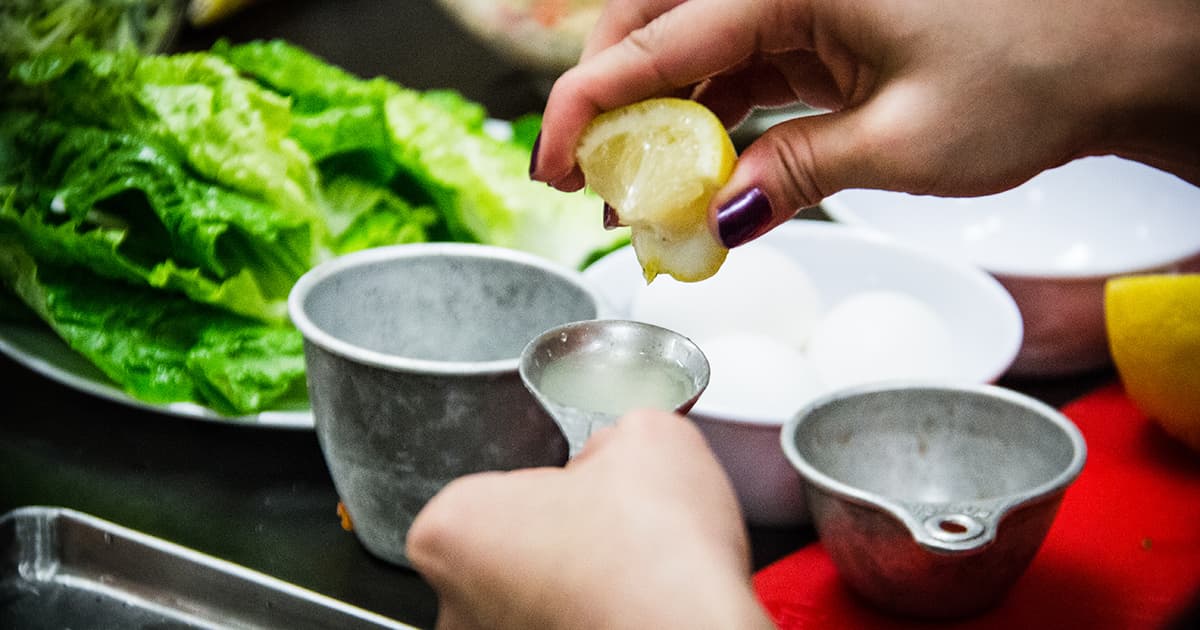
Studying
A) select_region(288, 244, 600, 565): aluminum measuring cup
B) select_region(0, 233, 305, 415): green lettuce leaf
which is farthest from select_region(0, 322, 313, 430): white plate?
select_region(288, 244, 600, 565): aluminum measuring cup

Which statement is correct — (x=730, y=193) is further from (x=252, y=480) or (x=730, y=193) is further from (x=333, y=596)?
(x=252, y=480)

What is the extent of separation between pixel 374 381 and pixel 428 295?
A: 0.63ft

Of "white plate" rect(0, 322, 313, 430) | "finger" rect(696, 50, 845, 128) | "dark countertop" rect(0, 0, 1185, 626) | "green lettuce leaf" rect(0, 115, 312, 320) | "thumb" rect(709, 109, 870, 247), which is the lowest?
"dark countertop" rect(0, 0, 1185, 626)

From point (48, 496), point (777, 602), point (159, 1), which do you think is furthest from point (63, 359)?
point (777, 602)

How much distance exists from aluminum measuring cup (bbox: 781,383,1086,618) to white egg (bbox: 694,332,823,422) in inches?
2.8

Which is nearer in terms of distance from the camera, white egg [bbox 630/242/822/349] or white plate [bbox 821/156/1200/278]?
white egg [bbox 630/242/822/349]

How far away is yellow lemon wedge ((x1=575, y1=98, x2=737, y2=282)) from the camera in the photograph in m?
0.84

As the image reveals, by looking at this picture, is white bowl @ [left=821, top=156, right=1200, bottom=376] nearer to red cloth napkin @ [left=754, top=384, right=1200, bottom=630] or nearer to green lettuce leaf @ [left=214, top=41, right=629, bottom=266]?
red cloth napkin @ [left=754, top=384, right=1200, bottom=630]

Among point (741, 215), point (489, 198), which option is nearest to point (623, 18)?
point (741, 215)

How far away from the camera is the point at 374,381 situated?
3.13ft

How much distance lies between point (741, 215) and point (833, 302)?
618 mm

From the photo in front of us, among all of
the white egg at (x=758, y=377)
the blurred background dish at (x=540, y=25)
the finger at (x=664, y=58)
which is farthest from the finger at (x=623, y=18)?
the blurred background dish at (x=540, y=25)

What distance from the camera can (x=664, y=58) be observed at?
861mm

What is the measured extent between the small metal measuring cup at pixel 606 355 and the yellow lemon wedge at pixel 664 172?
0.34 ft
